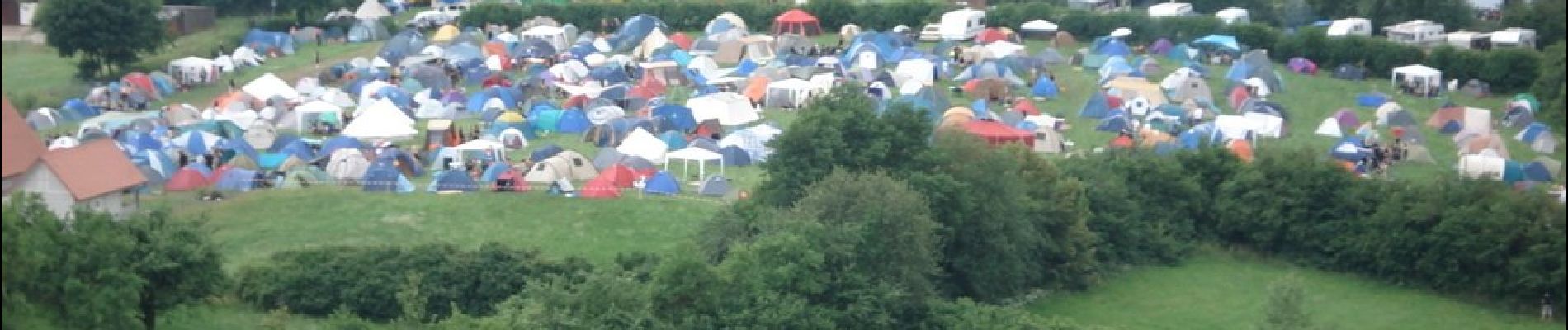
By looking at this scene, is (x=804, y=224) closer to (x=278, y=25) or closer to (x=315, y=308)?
(x=315, y=308)

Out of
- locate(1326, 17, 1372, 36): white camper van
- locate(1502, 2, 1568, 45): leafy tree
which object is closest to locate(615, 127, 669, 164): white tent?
locate(1326, 17, 1372, 36): white camper van

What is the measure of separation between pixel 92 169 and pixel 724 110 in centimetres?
925

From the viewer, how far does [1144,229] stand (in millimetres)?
21750

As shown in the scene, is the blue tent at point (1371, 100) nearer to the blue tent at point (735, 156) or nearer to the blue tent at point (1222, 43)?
the blue tent at point (1222, 43)

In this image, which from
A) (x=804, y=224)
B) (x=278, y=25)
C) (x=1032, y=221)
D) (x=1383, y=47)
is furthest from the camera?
(x=278, y=25)

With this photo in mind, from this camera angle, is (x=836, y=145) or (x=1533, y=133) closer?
(x=836, y=145)

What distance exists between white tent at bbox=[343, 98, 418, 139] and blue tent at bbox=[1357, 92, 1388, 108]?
13.7 metres

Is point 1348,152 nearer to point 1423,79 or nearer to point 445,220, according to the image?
point 1423,79

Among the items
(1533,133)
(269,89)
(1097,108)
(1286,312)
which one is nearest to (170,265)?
(1286,312)

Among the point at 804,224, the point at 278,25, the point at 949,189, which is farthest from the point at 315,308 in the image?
the point at 278,25

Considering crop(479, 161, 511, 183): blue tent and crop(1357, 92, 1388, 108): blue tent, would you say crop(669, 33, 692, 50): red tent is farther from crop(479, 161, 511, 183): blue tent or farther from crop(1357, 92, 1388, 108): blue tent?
crop(1357, 92, 1388, 108): blue tent

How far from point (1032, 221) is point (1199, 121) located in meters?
7.06

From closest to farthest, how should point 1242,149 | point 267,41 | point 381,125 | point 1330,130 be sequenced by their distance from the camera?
point 1242,149
point 381,125
point 1330,130
point 267,41

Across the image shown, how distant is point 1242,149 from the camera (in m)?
24.1
